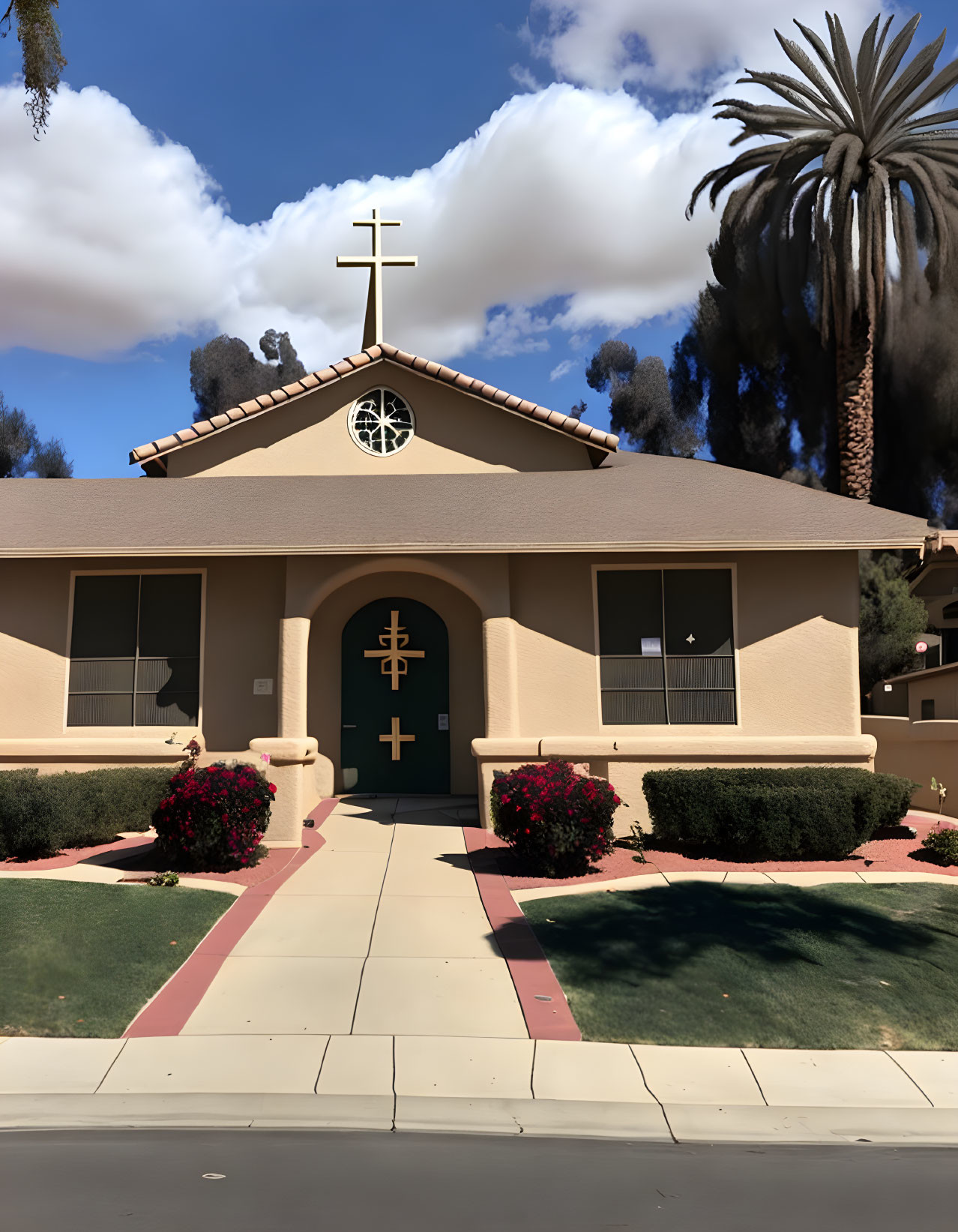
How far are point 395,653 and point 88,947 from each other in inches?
296

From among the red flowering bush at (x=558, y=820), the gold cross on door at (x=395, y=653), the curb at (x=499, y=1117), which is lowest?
the curb at (x=499, y=1117)

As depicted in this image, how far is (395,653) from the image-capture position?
1522cm

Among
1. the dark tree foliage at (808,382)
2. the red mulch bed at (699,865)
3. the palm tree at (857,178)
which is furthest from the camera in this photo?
the dark tree foliage at (808,382)

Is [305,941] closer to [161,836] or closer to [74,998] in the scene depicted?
[74,998]

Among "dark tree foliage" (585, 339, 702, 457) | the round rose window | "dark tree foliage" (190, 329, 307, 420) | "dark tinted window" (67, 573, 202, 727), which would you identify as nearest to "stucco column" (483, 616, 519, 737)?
"dark tinted window" (67, 573, 202, 727)

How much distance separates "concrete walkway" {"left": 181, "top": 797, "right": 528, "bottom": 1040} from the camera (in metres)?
7.25

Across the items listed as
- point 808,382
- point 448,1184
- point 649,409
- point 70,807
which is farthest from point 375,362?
point 649,409

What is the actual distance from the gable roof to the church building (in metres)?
0.86

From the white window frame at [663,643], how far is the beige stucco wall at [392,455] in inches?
130

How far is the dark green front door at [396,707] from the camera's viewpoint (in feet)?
50.2

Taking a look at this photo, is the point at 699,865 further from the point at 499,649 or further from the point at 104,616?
the point at 104,616

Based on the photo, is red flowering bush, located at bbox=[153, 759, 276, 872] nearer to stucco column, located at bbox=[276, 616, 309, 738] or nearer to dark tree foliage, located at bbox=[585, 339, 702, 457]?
stucco column, located at bbox=[276, 616, 309, 738]

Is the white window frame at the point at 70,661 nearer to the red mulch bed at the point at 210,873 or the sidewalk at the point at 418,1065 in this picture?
the red mulch bed at the point at 210,873

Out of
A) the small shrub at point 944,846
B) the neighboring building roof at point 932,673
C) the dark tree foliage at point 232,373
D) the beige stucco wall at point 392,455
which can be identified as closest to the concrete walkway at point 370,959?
the small shrub at point 944,846
